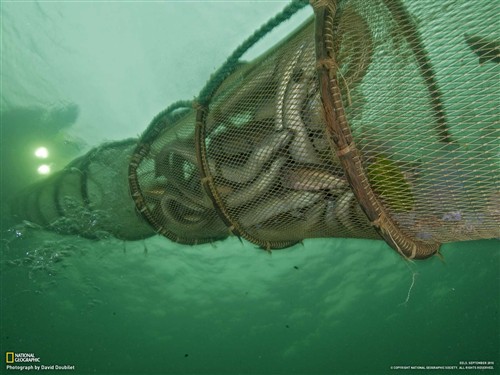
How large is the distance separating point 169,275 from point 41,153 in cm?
995

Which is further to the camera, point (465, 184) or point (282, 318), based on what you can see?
point (282, 318)

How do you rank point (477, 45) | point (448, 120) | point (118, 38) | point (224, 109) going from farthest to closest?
point (118, 38) < point (224, 109) < point (448, 120) < point (477, 45)

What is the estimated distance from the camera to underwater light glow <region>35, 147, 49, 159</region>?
1210 cm

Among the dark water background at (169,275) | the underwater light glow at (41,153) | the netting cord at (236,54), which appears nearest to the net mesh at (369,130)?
the netting cord at (236,54)

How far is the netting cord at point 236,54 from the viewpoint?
2.57 metres

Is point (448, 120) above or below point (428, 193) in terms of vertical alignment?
above

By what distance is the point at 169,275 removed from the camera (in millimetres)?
19328

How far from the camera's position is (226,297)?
23094mm

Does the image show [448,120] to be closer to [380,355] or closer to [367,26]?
[367,26]

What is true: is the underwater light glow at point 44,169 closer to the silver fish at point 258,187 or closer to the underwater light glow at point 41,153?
the underwater light glow at point 41,153

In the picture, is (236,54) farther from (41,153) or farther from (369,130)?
(41,153)

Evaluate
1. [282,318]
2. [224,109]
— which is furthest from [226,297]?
[224,109]

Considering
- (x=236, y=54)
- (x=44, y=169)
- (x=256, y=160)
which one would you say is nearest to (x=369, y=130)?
(x=256, y=160)

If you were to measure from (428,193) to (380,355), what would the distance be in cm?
4191
